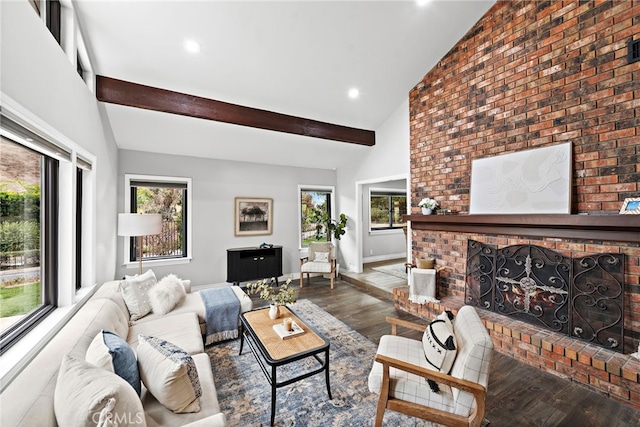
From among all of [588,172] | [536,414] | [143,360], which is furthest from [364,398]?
[588,172]

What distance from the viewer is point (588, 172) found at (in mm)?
2508

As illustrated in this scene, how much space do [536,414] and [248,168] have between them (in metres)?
5.18

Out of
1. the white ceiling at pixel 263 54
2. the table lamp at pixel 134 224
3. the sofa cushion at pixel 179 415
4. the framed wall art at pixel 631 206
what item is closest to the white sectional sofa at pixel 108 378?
the sofa cushion at pixel 179 415

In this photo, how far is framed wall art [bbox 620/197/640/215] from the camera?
7.05ft

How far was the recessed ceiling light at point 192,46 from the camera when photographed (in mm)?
2900

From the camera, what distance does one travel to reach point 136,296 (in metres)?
2.77

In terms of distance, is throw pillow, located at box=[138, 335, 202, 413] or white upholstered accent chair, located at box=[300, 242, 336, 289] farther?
white upholstered accent chair, located at box=[300, 242, 336, 289]

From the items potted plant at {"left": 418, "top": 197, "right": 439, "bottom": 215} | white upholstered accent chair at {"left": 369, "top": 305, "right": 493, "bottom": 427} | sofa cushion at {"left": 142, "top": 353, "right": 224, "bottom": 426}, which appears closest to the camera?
sofa cushion at {"left": 142, "top": 353, "right": 224, "bottom": 426}

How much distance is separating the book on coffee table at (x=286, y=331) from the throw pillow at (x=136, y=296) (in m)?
1.49

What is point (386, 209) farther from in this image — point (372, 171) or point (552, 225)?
point (552, 225)

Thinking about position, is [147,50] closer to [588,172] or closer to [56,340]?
[56,340]

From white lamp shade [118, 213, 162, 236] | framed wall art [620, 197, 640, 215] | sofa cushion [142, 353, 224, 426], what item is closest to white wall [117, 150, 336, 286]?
white lamp shade [118, 213, 162, 236]

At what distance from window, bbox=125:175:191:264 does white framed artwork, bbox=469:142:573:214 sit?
15.3ft

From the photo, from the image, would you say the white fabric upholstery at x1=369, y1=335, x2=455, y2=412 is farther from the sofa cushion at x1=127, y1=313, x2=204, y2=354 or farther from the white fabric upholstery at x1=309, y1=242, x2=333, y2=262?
the white fabric upholstery at x1=309, y1=242, x2=333, y2=262
